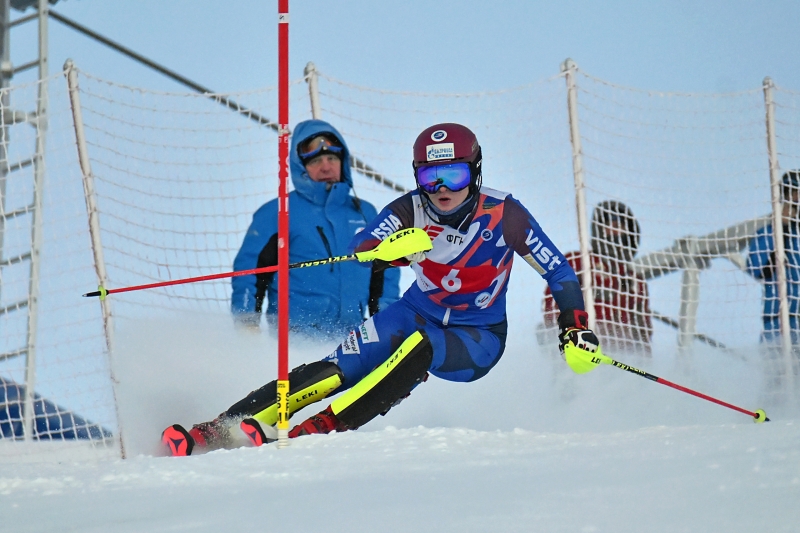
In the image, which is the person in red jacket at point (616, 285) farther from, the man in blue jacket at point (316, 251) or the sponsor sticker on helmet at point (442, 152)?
the sponsor sticker on helmet at point (442, 152)

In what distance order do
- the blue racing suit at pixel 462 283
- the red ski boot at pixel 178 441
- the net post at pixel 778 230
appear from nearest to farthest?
the red ski boot at pixel 178 441 < the blue racing suit at pixel 462 283 < the net post at pixel 778 230

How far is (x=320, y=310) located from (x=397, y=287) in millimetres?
531

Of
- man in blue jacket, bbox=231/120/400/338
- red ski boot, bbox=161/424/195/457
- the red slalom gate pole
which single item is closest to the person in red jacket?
man in blue jacket, bbox=231/120/400/338

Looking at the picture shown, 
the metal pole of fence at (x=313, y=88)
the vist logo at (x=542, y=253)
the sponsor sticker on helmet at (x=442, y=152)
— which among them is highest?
the metal pole of fence at (x=313, y=88)

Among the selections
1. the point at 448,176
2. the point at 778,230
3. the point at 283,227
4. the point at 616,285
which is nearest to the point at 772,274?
the point at 778,230

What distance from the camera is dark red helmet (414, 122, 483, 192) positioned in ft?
15.6

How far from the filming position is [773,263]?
6996mm

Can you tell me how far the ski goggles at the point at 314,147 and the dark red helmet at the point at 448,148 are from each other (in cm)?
129

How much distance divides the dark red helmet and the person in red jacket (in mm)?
1827

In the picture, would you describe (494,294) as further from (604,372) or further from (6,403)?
(6,403)

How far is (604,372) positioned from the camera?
21.1ft

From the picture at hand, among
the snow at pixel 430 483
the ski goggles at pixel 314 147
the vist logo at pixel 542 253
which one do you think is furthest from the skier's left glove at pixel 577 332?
the ski goggles at pixel 314 147

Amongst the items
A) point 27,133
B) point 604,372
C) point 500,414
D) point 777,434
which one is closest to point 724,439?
point 777,434

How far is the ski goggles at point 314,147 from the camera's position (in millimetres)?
6004
